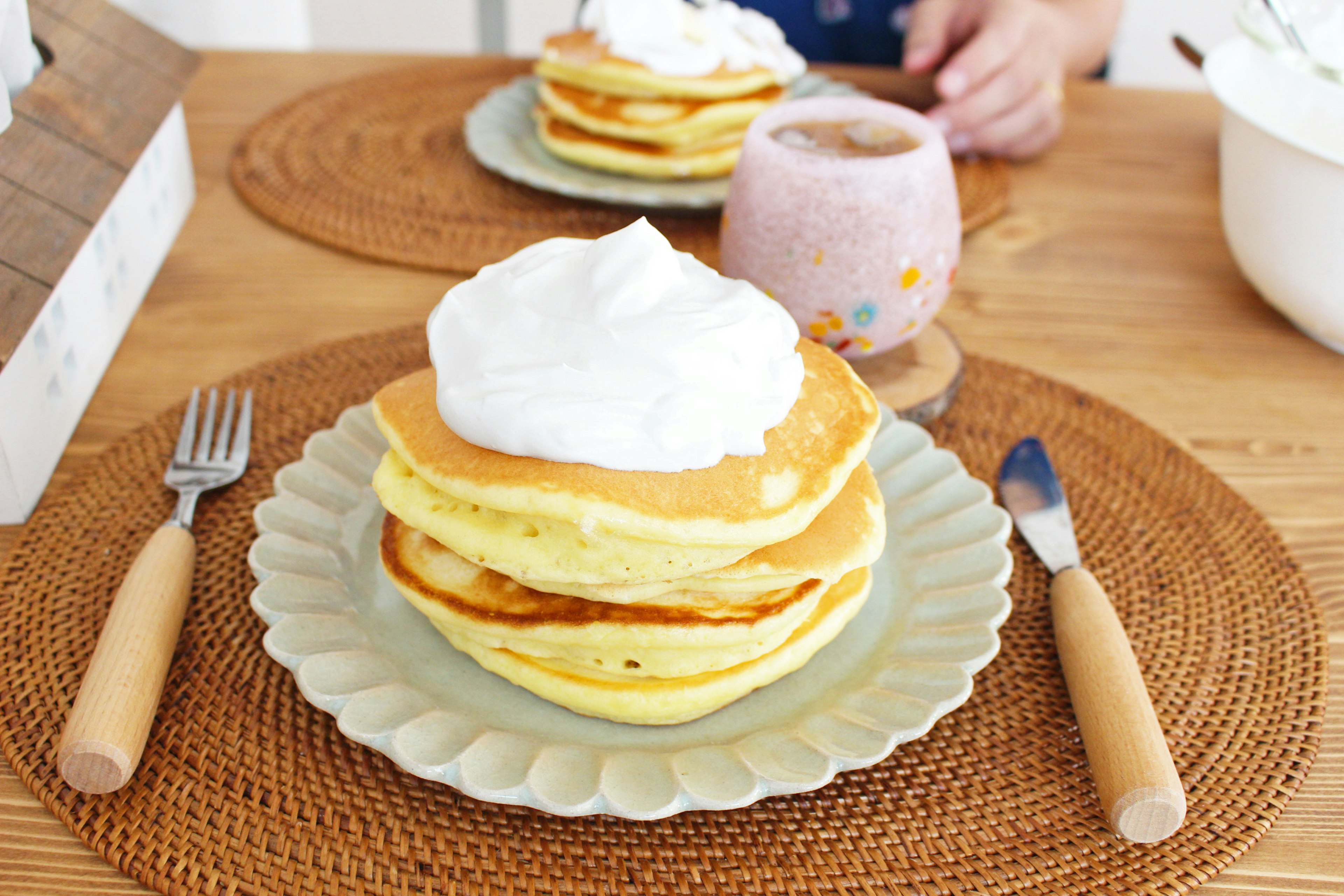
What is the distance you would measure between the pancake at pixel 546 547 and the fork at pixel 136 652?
224 millimetres

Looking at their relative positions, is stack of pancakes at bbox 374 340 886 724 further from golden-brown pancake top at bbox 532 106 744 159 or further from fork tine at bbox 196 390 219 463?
golden-brown pancake top at bbox 532 106 744 159

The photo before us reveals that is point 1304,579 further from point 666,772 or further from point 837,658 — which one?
point 666,772

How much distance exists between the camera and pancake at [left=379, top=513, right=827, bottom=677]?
85cm

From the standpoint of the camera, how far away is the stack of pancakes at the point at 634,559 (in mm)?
Result: 806

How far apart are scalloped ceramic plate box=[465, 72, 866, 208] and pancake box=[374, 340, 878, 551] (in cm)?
75

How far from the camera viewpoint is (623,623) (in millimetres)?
850

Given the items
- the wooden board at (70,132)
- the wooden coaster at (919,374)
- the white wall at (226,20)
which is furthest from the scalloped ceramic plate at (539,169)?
the white wall at (226,20)

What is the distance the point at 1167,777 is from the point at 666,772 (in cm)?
38

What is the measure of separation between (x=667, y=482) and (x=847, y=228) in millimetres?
594

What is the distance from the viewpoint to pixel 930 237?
132 centimetres

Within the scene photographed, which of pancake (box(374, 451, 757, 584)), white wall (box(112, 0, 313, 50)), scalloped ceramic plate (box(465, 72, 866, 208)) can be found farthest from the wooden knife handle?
white wall (box(112, 0, 313, 50))

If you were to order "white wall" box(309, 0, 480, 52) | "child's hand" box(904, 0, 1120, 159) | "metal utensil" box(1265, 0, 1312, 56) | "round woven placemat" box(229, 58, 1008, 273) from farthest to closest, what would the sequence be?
1. "white wall" box(309, 0, 480, 52)
2. "child's hand" box(904, 0, 1120, 159)
3. "round woven placemat" box(229, 58, 1008, 273)
4. "metal utensil" box(1265, 0, 1312, 56)

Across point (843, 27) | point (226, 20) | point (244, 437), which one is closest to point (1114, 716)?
point (244, 437)

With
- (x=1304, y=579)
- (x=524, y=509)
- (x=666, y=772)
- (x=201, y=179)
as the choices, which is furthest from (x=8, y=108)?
(x=1304, y=579)
